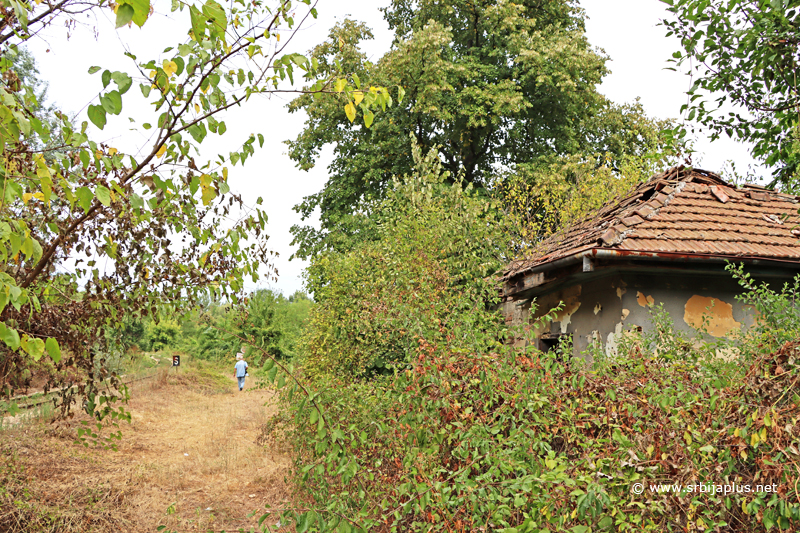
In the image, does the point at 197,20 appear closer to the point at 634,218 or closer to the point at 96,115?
the point at 96,115

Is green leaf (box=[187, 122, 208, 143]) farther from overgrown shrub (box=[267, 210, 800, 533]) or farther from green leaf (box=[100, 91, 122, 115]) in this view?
overgrown shrub (box=[267, 210, 800, 533])

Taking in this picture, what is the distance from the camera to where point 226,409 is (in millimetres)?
14789

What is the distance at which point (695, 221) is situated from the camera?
623 cm

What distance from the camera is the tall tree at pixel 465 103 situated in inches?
550

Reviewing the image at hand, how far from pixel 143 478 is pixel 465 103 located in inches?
463

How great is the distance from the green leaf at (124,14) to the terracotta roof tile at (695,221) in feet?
15.1

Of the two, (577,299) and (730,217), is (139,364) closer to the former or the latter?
(577,299)

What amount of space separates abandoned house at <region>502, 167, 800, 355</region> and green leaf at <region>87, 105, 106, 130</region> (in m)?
3.87

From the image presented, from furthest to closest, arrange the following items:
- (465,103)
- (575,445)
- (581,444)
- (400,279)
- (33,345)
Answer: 1. (465,103)
2. (400,279)
3. (575,445)
4. (581,444)
5. (33,345)

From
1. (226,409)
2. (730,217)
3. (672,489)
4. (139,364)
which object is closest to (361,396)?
(672,489)

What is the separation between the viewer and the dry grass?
5.17 m

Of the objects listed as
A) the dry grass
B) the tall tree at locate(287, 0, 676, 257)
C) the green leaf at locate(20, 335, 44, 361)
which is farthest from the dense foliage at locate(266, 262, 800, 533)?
the tall tree at locate(287, 0, 676, 257)

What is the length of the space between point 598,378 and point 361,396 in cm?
228

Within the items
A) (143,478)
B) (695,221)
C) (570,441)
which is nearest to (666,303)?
(695,221)
